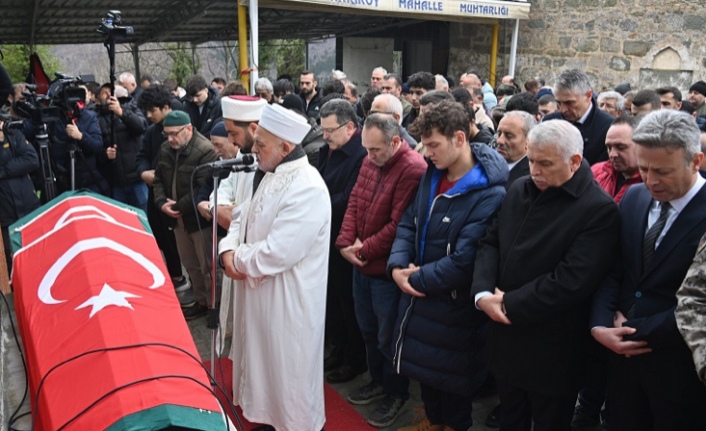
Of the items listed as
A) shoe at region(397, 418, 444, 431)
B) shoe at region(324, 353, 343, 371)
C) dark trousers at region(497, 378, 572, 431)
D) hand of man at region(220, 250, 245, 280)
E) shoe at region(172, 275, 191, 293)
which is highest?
hand of man at region(220, 250, 245, 280)

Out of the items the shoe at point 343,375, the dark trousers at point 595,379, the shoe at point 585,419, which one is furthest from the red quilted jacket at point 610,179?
the shoe at point 343,375

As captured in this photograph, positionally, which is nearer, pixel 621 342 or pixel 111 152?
pixel 621 342

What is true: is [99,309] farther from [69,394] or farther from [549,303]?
[549,303]

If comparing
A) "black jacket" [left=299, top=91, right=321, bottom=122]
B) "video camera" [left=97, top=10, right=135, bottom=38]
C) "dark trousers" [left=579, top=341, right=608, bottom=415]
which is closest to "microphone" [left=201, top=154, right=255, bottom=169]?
"dark trousers" [left=579, top=341, right=608, bottom=415]

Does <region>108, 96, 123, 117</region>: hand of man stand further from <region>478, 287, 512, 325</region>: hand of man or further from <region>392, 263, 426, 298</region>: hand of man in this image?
<region>478, 287, 512, 325</region>: hand of man

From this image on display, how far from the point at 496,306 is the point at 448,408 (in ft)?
2.89

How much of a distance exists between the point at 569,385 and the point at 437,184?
3.84ft

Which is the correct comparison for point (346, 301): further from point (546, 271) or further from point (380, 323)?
point (546, 271)

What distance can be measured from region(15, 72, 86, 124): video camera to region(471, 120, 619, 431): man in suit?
13.1 feet

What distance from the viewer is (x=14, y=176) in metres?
5.24

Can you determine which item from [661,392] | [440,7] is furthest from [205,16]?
[661,392]

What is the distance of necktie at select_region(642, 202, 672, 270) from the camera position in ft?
8.06

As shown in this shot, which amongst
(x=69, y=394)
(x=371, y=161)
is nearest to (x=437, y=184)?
(x=371, y=161)

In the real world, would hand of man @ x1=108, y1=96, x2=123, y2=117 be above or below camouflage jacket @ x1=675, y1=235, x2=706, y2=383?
above
